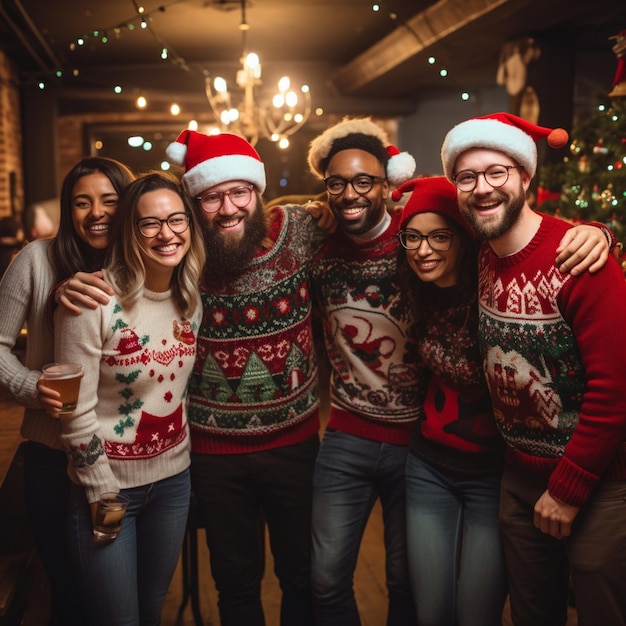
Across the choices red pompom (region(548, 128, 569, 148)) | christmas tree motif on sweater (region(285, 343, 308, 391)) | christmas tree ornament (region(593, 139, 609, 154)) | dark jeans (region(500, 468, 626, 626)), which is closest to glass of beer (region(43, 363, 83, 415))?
christmas tree motif on sweater (region(285, 343, 308, 391))

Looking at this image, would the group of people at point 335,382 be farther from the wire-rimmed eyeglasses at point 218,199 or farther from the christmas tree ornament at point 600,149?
the christmas tree ornament at point 600,149

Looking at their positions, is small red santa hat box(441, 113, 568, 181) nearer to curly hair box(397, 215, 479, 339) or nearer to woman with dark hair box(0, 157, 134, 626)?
curly hair box(397, 215, 479, 339)

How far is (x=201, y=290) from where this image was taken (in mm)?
2229

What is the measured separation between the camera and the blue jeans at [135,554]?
1.87 m

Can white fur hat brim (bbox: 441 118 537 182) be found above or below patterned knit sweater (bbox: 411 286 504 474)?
above

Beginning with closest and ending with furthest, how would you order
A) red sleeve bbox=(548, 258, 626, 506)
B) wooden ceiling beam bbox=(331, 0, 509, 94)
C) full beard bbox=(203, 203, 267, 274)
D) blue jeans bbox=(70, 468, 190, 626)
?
red sleeve bbox=(548, 258, 626, 506), blue jeans bbox=(70, 468, 190, 626), full beard bbox=(203, 203, 267, 274), wooden ceiling beam bbox=(331, 0, 509, 94)

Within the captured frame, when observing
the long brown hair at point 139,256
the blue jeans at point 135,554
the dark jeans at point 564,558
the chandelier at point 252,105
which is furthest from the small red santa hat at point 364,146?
the chandelier at point 252,105

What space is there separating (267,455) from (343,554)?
0.40 metres

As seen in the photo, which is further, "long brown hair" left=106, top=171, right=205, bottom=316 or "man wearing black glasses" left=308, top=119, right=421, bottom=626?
"man wearing black glasses" left=308, top=119, right=421, bottom=626

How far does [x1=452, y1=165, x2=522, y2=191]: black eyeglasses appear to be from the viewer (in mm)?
1826

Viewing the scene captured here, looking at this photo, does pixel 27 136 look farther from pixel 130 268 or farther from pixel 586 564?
pixel 586 564

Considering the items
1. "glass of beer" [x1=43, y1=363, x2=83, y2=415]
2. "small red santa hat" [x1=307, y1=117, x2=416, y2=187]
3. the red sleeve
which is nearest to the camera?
the red sleeve

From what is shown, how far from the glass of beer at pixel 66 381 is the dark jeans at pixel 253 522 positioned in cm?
57

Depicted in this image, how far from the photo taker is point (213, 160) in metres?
2.24
